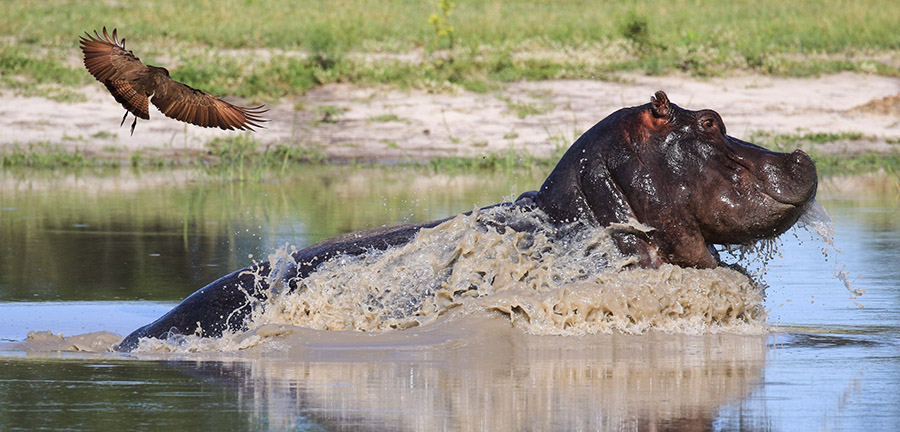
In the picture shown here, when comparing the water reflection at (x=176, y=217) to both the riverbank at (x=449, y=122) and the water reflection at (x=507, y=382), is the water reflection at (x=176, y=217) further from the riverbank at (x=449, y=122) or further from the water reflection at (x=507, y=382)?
the water reflection at (x=507, y=382)

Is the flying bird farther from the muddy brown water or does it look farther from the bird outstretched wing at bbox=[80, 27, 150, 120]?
the muddy brown water

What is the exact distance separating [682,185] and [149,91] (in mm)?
2322

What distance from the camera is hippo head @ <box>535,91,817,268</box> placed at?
6.19 m

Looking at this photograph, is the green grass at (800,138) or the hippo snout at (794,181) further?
the green grass at (800,138)

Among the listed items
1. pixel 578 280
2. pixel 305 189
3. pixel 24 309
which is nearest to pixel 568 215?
pixel 578 280

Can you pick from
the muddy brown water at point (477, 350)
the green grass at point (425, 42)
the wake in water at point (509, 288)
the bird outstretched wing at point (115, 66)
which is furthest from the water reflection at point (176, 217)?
the green grass at point (425, 42)

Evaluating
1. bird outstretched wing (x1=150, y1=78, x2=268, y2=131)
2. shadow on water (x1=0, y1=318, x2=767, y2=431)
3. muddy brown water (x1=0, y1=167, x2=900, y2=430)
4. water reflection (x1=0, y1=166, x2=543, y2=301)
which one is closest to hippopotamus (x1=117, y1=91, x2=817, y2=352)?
muddy brown water (x1=0, y1=167, x2=900, y2=430)

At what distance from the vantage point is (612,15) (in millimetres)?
26125

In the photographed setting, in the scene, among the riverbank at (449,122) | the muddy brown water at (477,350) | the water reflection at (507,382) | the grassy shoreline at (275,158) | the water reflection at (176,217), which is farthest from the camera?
the riverbank at (449,122)

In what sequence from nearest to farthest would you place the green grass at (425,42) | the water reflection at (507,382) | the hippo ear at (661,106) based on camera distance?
the water reflection at (507,382) → the hippo ear at (661,106) → the green grass at (425,42)

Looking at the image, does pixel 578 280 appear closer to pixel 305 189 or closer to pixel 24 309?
pixel 24 309

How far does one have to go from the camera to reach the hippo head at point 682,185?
20.3ft

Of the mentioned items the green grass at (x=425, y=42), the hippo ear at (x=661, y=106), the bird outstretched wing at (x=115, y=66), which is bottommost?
the hippo ear at (x=661, y=106)

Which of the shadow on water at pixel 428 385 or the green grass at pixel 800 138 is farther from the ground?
the green grass at pixel 800 138
